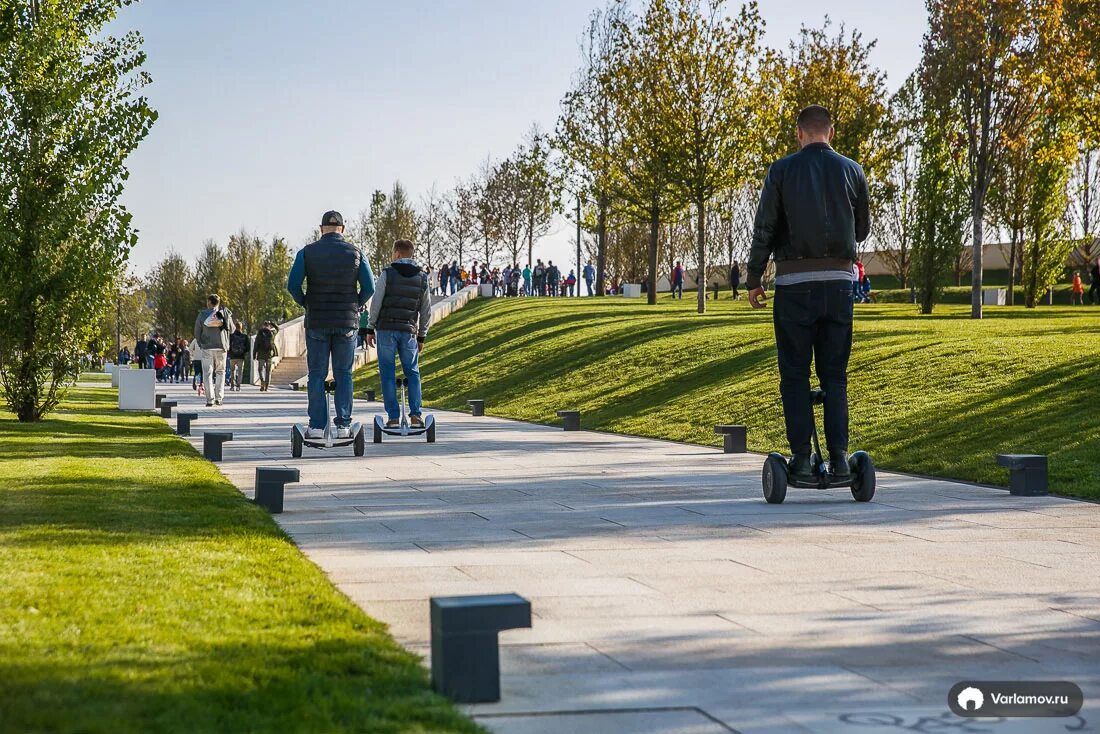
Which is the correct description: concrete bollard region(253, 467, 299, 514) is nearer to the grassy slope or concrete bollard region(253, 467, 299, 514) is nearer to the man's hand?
the man's hand

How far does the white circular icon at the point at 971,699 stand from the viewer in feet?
12.3

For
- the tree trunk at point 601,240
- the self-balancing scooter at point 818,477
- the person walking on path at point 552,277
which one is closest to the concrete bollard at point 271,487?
the self-balancing scooter at point 818,477

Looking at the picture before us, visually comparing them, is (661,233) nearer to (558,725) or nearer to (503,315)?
(503,315)

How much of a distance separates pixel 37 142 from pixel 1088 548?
1531cm

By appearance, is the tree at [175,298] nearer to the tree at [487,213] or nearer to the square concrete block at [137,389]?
the tree at [487,213]

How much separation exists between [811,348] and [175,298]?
3331 inches

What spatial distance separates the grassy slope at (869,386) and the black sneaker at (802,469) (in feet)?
7.78

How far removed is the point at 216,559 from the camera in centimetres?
603

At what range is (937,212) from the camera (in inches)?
1379

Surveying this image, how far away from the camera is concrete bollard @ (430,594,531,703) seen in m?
3.79

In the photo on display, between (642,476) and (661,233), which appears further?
(661,233)

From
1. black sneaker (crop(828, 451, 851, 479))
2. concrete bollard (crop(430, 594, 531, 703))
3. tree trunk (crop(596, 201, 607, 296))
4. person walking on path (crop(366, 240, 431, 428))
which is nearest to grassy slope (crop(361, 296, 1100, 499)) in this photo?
black sneaker (crop(828, 451, 851, 479))

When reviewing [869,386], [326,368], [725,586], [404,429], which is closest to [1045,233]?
[869,386]

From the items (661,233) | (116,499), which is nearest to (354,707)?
(116,499)
